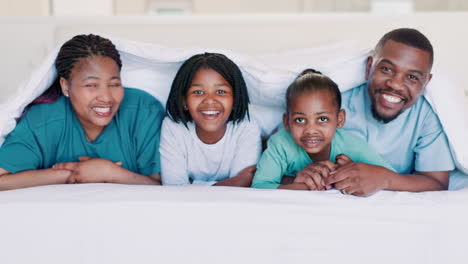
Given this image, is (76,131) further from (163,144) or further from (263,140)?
(263,140)

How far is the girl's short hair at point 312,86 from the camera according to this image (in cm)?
110

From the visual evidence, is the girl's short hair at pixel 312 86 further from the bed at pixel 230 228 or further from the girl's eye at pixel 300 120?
the bed at pixel 230 228

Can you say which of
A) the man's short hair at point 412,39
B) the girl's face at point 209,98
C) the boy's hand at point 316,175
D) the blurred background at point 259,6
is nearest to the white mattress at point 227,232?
the boy's hand at point 316,175

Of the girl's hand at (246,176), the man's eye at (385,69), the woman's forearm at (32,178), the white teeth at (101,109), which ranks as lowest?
the girl's hand at (246,176)

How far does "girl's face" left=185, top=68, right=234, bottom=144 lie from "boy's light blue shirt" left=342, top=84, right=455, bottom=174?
1.26 ft

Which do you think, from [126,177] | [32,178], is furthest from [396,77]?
[32,178]

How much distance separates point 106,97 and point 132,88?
19 centimetres

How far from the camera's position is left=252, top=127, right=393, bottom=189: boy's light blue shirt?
3.59 ft

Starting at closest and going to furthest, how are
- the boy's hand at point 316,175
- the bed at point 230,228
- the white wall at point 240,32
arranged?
the bed at point 230,228 → the boy's hand at point 316,175 → the white wall at point 240,32

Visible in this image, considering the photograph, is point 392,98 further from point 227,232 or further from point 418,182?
point 227,232

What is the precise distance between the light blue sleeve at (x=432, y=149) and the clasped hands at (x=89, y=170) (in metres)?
0.81

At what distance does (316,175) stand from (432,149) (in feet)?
1.17

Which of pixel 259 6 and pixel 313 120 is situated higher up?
pixel 259 6

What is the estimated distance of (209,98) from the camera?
1.13 m
